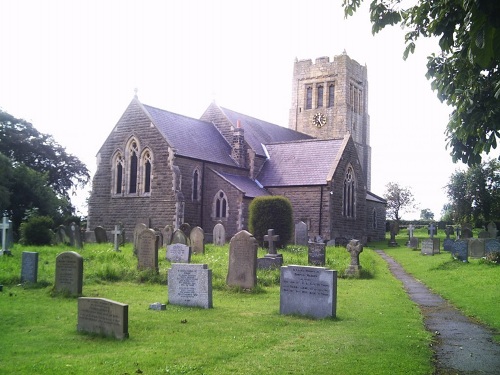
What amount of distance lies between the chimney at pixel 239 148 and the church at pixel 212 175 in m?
0.06

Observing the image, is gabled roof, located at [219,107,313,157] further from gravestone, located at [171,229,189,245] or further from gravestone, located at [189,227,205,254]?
gravestone, located at [171,229,189,245]

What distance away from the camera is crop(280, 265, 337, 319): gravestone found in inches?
404

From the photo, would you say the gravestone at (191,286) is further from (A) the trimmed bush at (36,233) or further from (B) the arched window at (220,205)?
(B) the arched window at (220,205)

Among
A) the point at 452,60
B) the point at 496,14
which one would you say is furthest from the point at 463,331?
the point at 496,14

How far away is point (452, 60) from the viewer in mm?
8406

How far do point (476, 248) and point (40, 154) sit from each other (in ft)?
127

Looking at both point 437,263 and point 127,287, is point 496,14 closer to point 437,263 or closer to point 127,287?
point 127,287

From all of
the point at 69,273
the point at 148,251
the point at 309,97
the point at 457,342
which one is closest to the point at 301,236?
the point at 148,251

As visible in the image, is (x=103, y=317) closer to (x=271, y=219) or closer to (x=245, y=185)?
(x=271, y=219)

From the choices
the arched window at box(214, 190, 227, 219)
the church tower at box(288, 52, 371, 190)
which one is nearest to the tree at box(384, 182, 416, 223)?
the church tower at box(288, 52, 371, 190)

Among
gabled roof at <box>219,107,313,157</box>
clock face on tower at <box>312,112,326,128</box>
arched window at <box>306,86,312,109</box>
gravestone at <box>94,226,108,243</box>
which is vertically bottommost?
gravestone at <box>94,226,108,243</box>

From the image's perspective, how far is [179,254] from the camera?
59.2ft

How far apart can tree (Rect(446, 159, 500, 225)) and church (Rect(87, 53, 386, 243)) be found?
19.9m

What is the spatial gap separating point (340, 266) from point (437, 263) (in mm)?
4942
